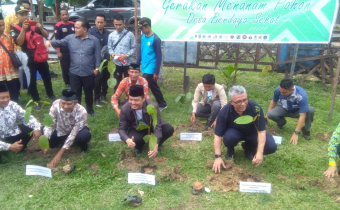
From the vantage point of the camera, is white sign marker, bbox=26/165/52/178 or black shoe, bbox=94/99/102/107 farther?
black shoe, bbox=94/99/102/107

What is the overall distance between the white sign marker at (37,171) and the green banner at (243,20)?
3124 mm

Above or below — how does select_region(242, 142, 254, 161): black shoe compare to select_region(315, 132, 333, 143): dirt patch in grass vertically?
above

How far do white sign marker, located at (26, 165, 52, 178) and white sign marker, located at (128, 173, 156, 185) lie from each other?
0.91 m

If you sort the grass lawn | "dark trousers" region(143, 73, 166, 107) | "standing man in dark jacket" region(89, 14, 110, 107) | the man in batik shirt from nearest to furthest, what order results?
the grass lawn, the man in batik shirt, "dark trousers" region(143, 73, 166, 107), "standing man in dark jacket" region(89, 14, 110, 107)

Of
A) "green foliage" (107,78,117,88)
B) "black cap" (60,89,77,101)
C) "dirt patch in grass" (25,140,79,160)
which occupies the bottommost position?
"dirt patch in grass" (25,140,79,160)

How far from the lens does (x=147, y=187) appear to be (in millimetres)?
2770

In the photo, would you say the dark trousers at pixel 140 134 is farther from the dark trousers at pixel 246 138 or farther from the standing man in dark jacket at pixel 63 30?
the standing man in dark jacket at pixel 63 30

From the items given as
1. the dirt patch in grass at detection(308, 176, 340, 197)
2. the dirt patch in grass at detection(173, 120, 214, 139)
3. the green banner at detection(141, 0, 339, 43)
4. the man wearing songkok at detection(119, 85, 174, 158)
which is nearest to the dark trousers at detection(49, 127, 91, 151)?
the man wearing songkok at detection(119, 85, 174, 158)

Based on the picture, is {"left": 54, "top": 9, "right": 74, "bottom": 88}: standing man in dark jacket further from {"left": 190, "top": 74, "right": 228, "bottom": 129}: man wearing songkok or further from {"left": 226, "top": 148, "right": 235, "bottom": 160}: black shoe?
{"left": 226, "top": 148, "right": 235, "bottom": 160}: black shoe

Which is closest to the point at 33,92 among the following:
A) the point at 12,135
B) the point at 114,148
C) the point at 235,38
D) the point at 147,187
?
the point at 12,135

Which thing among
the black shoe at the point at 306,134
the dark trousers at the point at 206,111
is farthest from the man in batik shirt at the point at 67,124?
the black shoe at the point at 306,134

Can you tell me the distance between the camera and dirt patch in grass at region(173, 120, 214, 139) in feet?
13.2

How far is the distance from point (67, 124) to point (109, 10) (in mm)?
8383

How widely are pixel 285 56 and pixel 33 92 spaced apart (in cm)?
569
